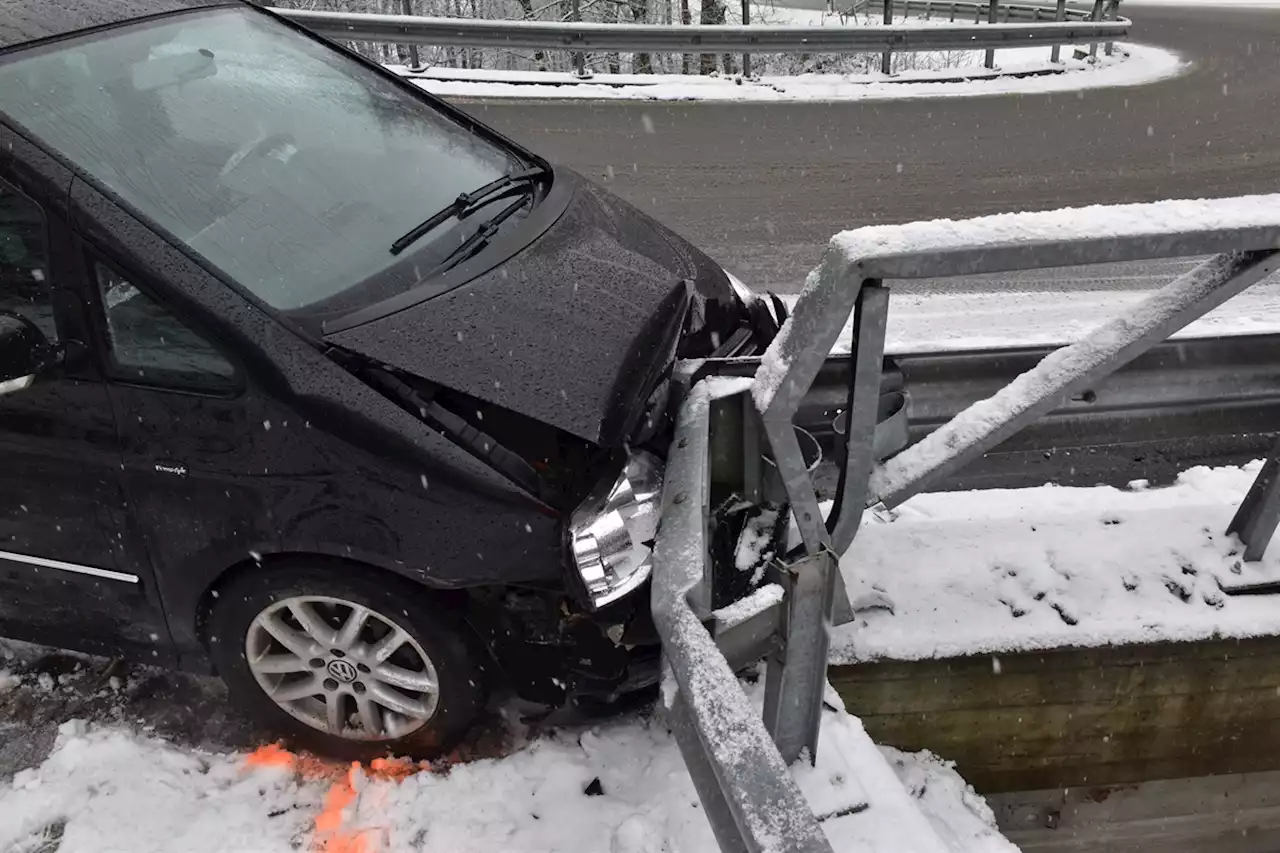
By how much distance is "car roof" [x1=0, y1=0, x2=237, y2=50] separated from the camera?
109 inches

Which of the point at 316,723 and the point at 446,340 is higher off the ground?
the point at 446,340

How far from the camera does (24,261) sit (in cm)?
250

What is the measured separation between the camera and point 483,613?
257cm

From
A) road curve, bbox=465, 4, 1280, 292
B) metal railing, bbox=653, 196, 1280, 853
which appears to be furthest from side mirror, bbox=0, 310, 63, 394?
road curve, bbox=465, 4, 1280, 292

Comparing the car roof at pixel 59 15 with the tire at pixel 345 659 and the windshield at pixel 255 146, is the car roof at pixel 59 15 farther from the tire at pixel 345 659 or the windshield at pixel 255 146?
the tire at pixel 345 659

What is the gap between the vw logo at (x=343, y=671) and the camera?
2.69 meters

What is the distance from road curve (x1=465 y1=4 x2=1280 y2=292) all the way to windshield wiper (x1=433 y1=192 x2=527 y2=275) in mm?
2972

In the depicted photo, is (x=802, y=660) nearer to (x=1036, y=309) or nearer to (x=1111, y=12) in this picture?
(x=1036, y=309)

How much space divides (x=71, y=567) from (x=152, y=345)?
2.66 feet

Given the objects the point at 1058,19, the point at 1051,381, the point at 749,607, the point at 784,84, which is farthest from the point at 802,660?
the point at 1058,19

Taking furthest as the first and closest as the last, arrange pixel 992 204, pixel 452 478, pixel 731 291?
1. pixel 992 204
2. pixel 731 291
3. pixel 452 478

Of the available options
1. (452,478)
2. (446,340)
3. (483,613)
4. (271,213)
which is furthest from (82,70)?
(483,613)

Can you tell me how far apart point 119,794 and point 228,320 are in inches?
56.9

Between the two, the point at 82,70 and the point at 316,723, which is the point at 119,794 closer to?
the point at 316,723
